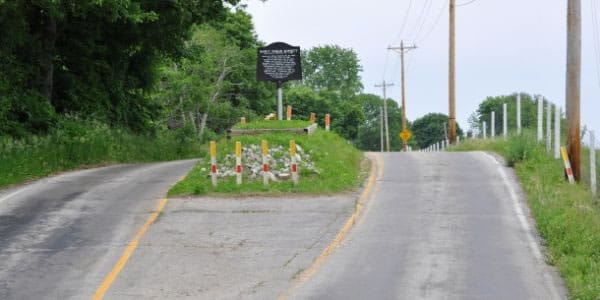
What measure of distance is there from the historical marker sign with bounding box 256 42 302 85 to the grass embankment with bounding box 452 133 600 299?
653 cm

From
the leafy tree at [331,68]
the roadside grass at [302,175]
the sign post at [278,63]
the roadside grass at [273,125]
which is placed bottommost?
the roadside grass at [302,175]

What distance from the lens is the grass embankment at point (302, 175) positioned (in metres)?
18.7

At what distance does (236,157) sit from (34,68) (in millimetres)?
10395

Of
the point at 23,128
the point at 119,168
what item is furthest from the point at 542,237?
the point at 23,128

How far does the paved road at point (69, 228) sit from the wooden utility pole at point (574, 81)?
9097 millimetres

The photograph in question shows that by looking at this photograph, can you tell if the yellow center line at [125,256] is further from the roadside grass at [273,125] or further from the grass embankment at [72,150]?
the roadside grass at [273,125]

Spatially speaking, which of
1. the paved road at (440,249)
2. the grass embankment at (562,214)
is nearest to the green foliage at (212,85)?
the grass embankment at (562,214)

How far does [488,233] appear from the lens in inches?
587

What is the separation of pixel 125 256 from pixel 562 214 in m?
7.41

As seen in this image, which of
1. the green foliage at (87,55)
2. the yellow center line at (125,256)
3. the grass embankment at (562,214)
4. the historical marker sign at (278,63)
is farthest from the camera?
the historical marker sign at (278,63)

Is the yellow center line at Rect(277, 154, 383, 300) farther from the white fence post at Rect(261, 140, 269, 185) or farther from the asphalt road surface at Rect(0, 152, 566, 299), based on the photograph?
the white fence post at Rect(261, 140, 269, 185)

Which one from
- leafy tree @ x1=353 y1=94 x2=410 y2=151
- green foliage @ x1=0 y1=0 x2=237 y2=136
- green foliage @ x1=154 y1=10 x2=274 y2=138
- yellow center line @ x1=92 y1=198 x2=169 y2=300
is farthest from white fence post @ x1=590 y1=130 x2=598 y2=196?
leafy tree @ x1=353 y1=94 x2=410 y2=151

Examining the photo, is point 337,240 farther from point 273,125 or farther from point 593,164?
point 273,125

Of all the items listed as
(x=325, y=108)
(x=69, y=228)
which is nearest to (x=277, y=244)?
(x=69, y=228)
